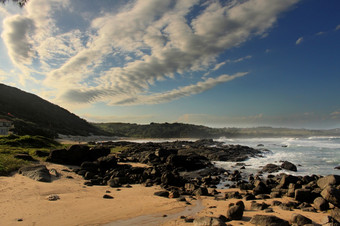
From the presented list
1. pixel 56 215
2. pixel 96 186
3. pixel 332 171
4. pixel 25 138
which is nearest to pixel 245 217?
pixel 56 215

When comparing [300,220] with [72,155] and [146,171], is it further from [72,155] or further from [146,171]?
[72,155]

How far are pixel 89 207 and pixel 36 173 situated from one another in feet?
26.7

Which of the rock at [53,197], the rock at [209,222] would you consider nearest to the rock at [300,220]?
the rock at [209,222]

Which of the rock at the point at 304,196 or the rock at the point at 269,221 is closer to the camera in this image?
the rock at the point at 269,221

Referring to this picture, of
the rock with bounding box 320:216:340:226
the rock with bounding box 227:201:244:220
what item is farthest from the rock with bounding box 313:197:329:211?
the rock with bounding box 227:201:244:220

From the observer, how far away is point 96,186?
57.9 ft

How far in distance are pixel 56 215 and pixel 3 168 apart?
411 inches

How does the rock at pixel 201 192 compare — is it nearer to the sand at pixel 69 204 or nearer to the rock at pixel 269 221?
the sand at pixel 69 204

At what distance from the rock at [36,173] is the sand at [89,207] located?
525 millimetres

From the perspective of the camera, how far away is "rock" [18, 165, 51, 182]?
1668 centimetres

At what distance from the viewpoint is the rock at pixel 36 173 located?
54.7ft

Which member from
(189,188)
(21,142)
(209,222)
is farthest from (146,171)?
(21,142)

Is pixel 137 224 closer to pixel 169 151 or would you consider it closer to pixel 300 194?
pixel 300 194

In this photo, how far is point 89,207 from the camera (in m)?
12.1
